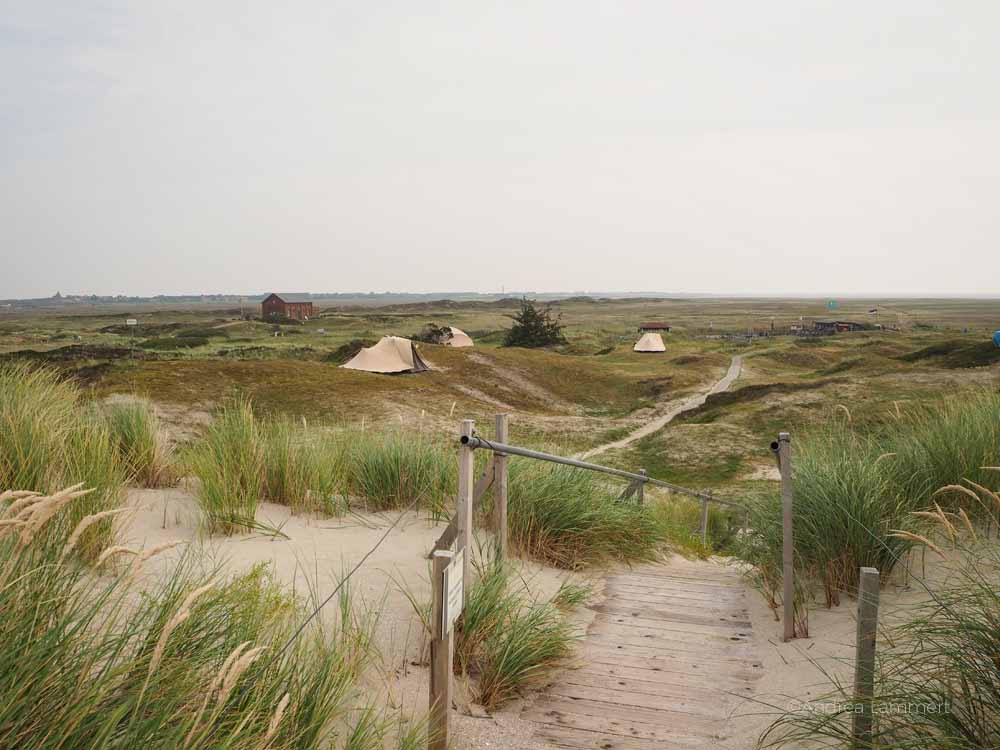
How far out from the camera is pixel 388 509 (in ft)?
24.1

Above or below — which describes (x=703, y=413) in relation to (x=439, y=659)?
below

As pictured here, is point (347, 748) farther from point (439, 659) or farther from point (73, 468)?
point (73, 468)

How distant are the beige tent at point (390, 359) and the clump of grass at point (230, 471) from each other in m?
30.4

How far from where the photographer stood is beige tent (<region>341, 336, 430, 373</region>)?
38188 mm

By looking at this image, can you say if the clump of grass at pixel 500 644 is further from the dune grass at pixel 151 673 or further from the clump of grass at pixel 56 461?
the clump of grass at pixel 56 461

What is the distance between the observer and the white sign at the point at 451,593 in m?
3.34

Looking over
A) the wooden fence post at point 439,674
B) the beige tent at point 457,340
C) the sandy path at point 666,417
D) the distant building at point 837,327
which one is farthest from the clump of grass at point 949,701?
the distant building at point 837,327

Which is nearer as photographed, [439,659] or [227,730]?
[227,730]

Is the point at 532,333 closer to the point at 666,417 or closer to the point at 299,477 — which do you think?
the point at 666,417

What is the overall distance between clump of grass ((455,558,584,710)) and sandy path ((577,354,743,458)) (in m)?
13.7

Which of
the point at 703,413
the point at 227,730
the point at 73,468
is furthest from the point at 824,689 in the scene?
the point at 703,413

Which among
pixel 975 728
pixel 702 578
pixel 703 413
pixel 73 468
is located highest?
pixel 73 468

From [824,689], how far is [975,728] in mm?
1510

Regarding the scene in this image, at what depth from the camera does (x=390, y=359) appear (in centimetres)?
3872
